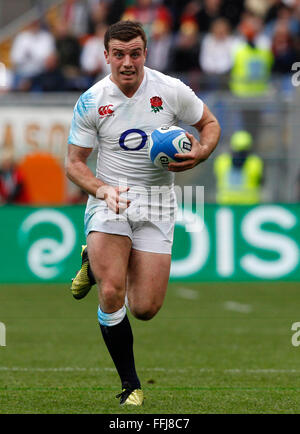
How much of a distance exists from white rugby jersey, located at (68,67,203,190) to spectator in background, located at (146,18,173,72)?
1172 cm

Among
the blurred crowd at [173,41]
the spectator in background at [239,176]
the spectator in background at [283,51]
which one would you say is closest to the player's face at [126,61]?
the spectator in background at [239,176]

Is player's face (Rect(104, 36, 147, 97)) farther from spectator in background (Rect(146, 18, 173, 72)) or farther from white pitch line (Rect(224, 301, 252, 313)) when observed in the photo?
spectator in background (Rect(146, 18, 173, 72))

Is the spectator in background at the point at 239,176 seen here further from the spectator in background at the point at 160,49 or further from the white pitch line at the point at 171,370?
the white pitch line at the point at 171,370

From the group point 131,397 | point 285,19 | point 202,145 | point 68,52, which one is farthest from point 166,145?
point 68,52

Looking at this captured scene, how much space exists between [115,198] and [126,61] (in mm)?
994

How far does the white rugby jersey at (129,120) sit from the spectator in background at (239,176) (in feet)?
31.8

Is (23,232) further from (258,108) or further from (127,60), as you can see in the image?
(127,60)

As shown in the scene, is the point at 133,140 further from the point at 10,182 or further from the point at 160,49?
the point at 160,49

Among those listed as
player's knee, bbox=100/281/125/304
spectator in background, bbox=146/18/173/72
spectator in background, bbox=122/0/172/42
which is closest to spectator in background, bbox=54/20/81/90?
spectator in background, bbox=122/0/172/42

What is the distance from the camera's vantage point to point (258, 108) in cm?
1823

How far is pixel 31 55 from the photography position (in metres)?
21.1

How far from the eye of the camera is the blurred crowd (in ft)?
63.0
